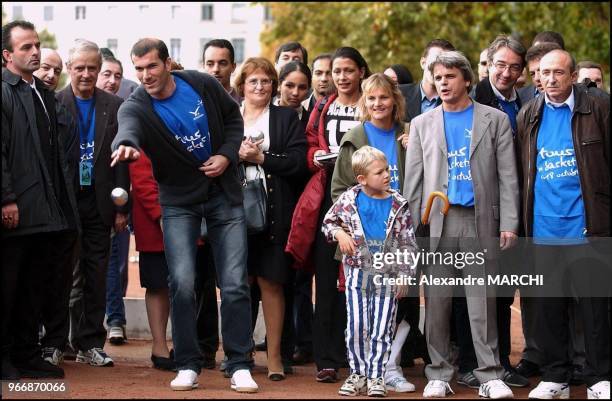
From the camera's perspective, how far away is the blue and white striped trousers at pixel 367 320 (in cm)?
875

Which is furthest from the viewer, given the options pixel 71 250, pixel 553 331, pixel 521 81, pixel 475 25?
pixel 475 25

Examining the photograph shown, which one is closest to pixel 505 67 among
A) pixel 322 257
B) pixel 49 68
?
pixel 322 257

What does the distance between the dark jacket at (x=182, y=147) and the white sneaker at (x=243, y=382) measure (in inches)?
46.9

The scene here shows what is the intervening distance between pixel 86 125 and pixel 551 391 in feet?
14.2

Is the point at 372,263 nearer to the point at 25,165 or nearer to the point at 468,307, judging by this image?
the point at 468,307

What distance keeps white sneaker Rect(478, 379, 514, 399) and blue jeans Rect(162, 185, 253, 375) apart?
1.63 metres

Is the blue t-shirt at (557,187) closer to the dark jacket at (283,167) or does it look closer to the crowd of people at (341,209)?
the crowd of people at (341,209)

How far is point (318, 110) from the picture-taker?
32.3 ft

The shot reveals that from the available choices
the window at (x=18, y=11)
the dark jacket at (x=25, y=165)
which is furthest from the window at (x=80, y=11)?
the dark jacket at (x=25, y=165)

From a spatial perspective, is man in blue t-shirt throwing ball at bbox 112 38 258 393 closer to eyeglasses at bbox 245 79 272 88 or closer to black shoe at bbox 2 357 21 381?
eyeglasses at bbox 245 79 272 88

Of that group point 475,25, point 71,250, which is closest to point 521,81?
point 71,250

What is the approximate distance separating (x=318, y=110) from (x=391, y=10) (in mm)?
16173

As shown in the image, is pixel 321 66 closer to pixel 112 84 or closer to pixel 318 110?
pixel 318 110

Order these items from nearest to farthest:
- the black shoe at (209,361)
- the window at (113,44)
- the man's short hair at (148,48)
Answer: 1. the man's short hair at (148,48)
2. the black shoe at (209,361)
3. the window at (113,44)
